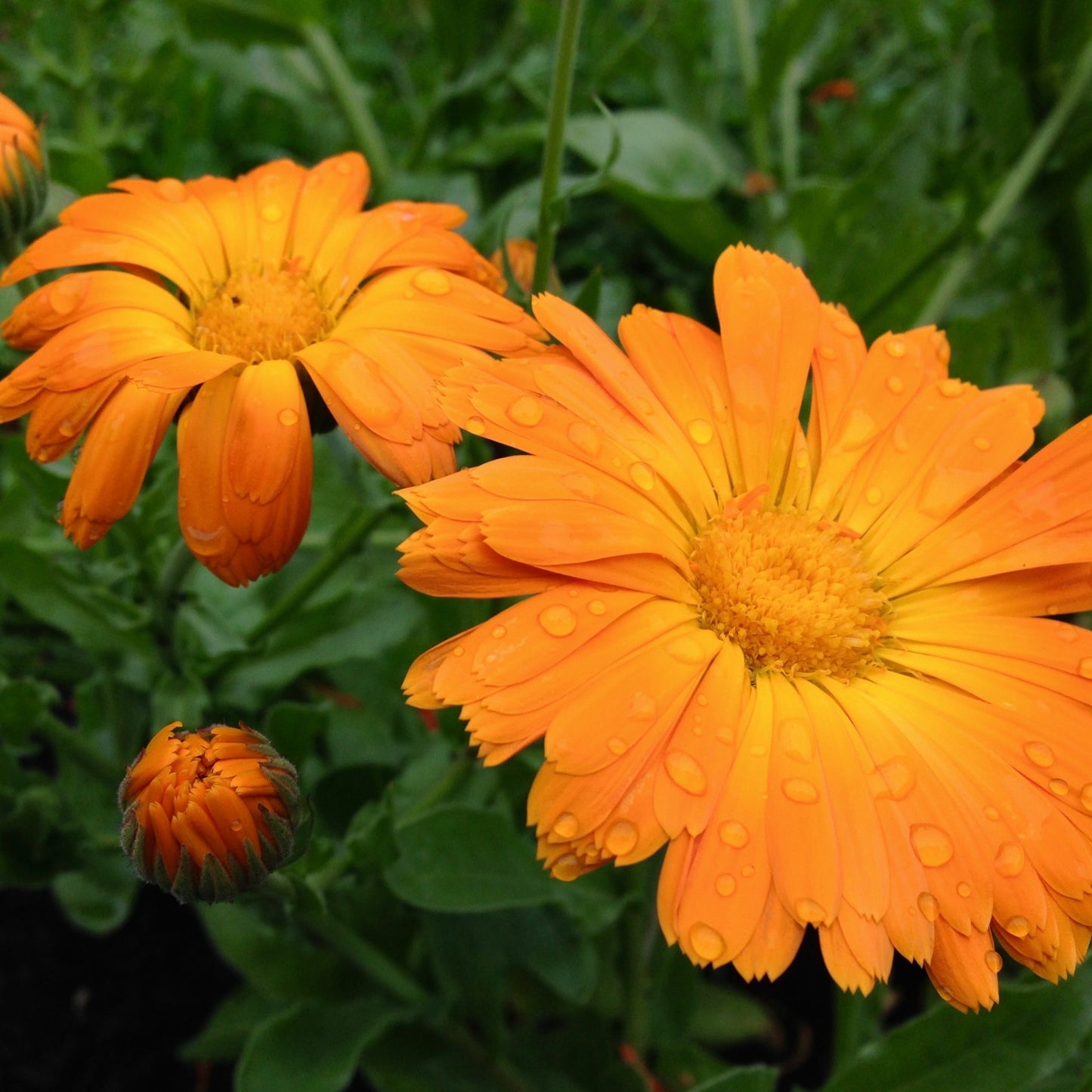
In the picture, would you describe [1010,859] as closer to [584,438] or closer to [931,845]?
[931,845]

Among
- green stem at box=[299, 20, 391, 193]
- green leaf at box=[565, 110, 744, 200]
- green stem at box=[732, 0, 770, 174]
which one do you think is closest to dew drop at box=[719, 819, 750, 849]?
green leaf at box=[565, 110, 744, 200]

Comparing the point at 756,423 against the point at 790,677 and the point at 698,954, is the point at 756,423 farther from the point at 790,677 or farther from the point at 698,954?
the point at 698,954

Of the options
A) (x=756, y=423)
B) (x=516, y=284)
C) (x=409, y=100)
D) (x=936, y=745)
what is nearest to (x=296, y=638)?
(x=516, y=284)

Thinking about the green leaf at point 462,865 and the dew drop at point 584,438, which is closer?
the dew drop at point 584,438

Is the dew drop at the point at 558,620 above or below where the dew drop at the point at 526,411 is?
below

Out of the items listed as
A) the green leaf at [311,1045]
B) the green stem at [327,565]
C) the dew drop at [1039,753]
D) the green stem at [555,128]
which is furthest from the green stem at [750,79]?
the green leaf at [311,1045]

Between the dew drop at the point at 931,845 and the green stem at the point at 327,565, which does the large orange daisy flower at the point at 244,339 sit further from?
the dew drop at the point at 931,845

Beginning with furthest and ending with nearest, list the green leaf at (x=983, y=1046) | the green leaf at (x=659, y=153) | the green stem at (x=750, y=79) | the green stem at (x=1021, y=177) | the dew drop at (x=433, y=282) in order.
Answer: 1. the green stem at (x=750, y=79)
2. the green leaf at (x=659, y=153)
3. the green stem at (x=1021, y=177)
4. the green leaf at (x=983, y=1046)
5. the dew drop at (x=433, y=282)
